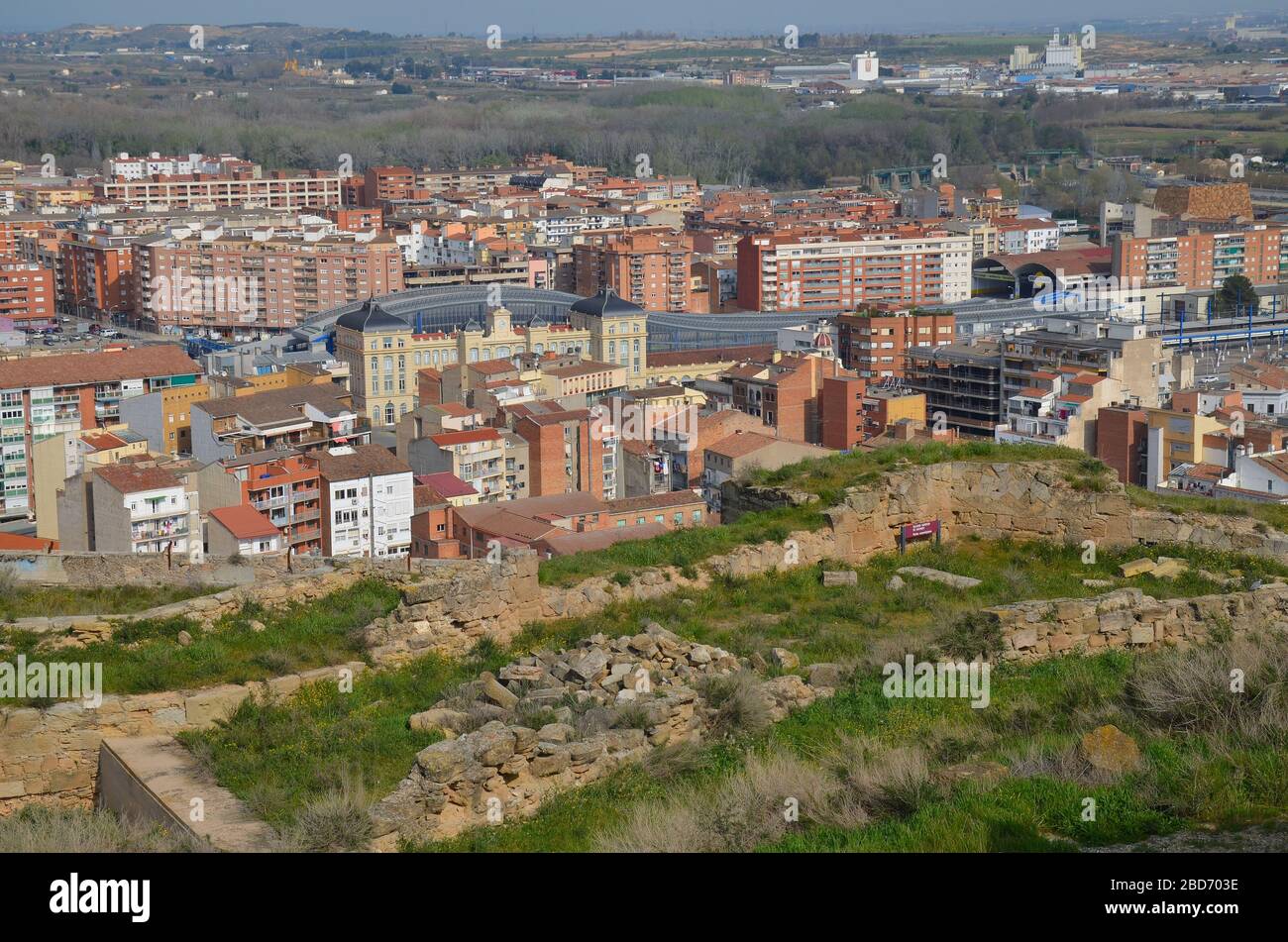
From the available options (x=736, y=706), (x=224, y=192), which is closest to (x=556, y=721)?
(x=736, y=706)

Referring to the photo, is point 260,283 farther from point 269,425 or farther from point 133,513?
point 133,513

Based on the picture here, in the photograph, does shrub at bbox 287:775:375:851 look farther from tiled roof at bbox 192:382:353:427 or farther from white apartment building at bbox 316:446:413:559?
tiled roof at bbox 192:382:353:427

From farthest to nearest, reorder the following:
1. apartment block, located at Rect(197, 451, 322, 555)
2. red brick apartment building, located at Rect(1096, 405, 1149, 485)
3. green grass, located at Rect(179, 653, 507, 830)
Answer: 1. red brick apartment building, located at Rect(1096, 405, 1149, 485)
2. apartment block, located at Rect(197, 451, 322, 555)
3. green grass, located at Rect(179, 653, 507, 830)

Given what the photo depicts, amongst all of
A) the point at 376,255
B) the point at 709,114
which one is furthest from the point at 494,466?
the point at 709,114

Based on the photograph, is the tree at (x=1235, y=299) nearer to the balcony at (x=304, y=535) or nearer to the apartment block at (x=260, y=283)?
the apartment block at (x=260, y=283)

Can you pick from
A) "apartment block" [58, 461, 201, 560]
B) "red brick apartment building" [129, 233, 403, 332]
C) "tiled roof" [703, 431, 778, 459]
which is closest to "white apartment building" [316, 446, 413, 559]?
"apartment block" [58, 461, 201, 560]

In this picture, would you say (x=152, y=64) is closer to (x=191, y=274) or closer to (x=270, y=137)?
(x=270, y=137)

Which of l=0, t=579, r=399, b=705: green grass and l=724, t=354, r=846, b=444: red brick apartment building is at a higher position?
l=0, t=579, r=399, b=705: green grass
